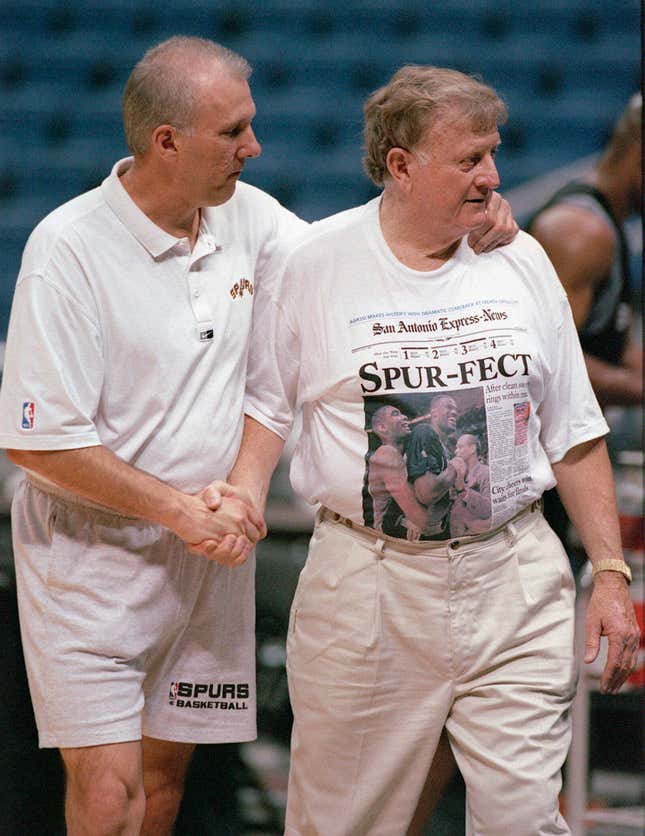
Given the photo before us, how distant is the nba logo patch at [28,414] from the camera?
82.7 inches

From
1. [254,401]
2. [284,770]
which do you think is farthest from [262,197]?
[284,770]

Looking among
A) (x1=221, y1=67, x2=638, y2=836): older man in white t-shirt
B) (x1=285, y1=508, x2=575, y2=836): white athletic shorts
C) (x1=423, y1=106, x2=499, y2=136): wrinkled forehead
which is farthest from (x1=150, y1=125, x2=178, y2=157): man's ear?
(x1=285, y1=508, x2=575, y2=836): white athletic shorts

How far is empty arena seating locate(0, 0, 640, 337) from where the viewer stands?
3924 millimetres

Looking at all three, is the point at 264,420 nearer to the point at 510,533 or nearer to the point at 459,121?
the point at 510,533

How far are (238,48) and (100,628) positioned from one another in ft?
7.93

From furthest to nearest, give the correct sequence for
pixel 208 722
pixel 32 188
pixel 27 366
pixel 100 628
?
pixel 32 188, pixel 208 722, pixel 100 628, pixel 27 366

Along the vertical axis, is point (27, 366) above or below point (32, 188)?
below

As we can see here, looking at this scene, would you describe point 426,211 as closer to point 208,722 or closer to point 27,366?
point 27,366

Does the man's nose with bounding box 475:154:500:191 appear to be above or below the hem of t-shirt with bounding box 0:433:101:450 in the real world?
above

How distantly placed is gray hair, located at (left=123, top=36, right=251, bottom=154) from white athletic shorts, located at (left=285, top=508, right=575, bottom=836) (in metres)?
0.73

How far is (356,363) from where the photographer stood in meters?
2.12

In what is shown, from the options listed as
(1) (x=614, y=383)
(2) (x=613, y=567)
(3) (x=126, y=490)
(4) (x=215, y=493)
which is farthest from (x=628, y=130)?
(3) (x=126, y=490)

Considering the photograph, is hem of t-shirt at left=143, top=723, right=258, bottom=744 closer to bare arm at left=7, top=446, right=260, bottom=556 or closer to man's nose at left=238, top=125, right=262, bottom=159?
bare arm at left=7, top=446, right=260, bottom=556

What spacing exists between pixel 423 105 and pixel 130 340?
0.62 meters
